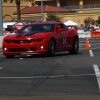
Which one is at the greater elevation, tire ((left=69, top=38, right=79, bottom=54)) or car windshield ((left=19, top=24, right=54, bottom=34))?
car windshield ((left=19, top=24, right=54, bottom=34))

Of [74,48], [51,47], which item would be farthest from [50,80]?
[74,48]

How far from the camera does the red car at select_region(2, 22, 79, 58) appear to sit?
65.4ft

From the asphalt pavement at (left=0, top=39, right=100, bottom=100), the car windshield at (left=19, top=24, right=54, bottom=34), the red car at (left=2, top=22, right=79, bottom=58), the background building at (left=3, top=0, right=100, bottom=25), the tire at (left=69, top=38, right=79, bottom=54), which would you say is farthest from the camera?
the background building at (left=3, top=0, right=100, bottom=25)

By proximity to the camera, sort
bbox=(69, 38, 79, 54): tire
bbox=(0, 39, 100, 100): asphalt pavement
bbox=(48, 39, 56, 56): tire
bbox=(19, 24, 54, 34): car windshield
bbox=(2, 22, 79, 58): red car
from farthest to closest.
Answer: bbox=(69, 38, 79, 54): tire, bbox=(19, 24, 54, 34): car windshield, bbox=(48, 39, 56, 56): tire, bbox=(2, 22, 79, 58): red car, bbox=(0, 39, 100, 100): asphalt pavement

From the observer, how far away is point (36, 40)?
65.4 ft

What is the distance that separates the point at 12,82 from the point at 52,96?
263 centimetres

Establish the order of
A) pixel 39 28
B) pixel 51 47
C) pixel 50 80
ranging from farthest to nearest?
pixel 39 28 < pixel 51 47 < pixel 50 80

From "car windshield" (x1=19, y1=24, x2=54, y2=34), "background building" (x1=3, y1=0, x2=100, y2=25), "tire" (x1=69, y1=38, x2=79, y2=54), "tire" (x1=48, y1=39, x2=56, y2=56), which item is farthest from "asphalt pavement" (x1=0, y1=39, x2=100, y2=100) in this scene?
"background building" (x1=3, y1=0, x2=100, y2=25)

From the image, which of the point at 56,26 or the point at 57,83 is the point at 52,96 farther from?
the point at 56,26

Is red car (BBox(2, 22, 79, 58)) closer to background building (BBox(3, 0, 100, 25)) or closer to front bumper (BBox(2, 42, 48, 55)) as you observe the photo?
front bumper (BBox(2, 42, 48, 55))

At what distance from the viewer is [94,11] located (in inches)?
3573

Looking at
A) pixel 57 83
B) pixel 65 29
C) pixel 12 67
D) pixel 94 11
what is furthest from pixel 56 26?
pixel 94 11

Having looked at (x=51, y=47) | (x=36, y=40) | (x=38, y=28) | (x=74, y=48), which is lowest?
(x=74, y=48)

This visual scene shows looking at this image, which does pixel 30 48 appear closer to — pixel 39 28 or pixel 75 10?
pixel 39 28
